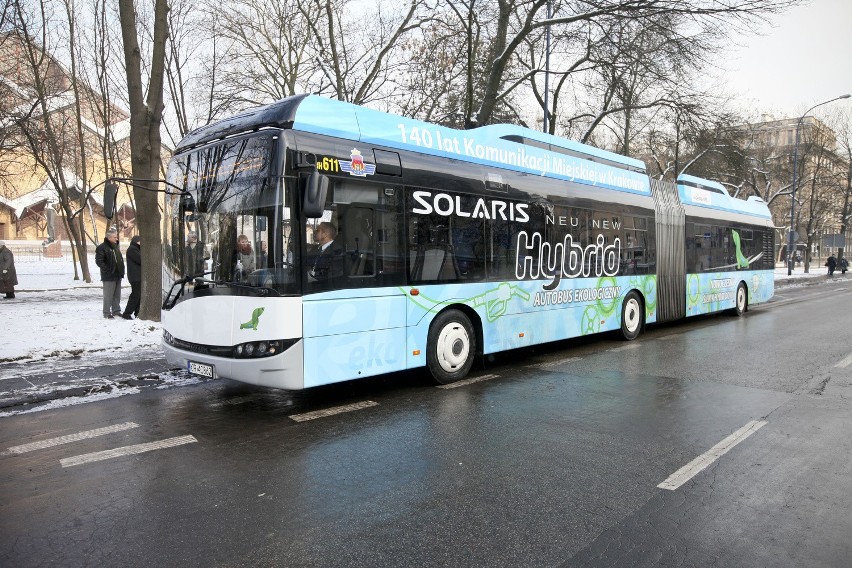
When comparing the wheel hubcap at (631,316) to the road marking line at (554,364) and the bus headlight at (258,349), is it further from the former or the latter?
the bus headlight at (258,349)

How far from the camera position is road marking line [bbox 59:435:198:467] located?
475cm

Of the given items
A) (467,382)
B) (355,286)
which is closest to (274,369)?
(355,286)

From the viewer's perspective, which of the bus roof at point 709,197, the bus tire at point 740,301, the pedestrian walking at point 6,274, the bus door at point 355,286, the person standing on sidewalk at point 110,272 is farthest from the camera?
the pedestrian walking at point 6,274

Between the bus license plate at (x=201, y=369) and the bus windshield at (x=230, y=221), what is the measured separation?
0.78m

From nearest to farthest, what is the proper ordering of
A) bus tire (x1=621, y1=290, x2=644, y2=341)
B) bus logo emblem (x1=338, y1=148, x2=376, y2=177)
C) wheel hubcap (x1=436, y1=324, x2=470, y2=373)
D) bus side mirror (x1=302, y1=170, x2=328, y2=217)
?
bus side mirror (x1=302, y1=170, x2=328, y2=217)
bus logo emblem (x1=338, y1=148, x2=376, y2=177)
wheel hubcap (x1=436, y1=324, x2=470, y2=373)
bus tire (x1=621, y1=290, x2=644, y2=341)

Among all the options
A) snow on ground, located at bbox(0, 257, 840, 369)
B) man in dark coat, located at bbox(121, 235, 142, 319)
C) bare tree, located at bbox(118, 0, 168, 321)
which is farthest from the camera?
man in dark coat, located at bbox(121, 235, 142, 319)

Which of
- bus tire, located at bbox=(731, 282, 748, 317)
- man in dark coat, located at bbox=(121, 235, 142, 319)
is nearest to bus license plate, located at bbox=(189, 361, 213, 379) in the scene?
man in dark coat, located at bbox=(121, 235, 142, 319)

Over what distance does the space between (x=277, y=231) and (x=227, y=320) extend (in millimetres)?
1065

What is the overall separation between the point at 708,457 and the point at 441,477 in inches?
86.9

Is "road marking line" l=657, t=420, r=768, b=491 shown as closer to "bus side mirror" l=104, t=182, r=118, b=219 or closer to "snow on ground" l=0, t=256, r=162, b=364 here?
"bus side mirror" l=104, t=182, r=118, b=219

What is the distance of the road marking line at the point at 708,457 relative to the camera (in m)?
4.28

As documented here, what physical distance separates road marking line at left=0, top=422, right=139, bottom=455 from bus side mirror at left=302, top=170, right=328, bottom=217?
2665 millimetres

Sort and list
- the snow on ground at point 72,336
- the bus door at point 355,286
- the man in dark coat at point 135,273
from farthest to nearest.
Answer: the man in dark coat at point 135,273, the snow on ground at point 72,336, the bus door at point 355,286

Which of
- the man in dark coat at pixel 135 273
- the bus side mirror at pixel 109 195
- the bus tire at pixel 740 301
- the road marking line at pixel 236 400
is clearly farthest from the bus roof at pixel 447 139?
the man in dark coat at pixel 135 273
